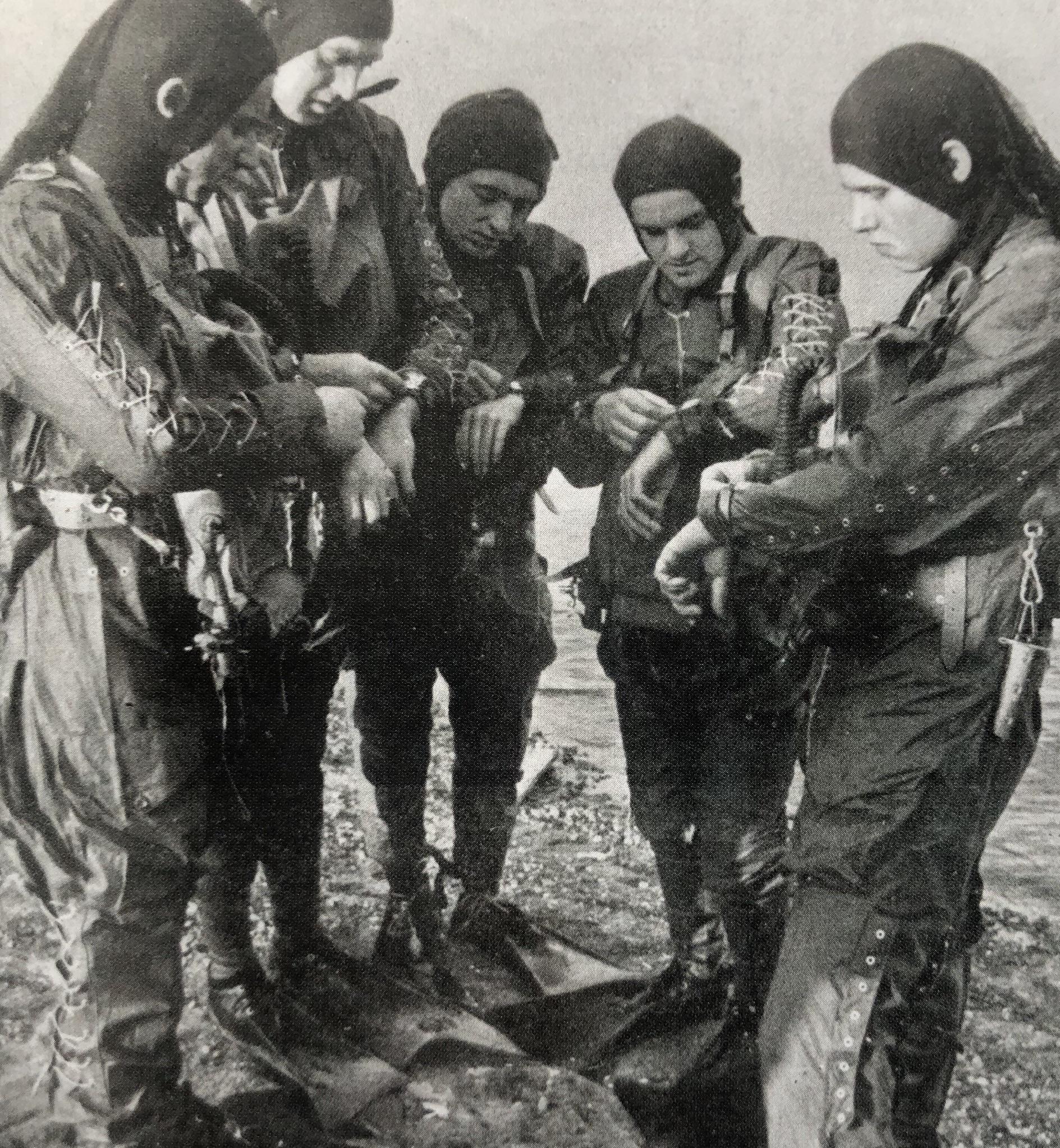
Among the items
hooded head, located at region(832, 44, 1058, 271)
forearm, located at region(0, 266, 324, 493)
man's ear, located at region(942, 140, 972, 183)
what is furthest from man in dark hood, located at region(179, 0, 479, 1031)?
man's ear, located at region(942, 140, 972, 183)

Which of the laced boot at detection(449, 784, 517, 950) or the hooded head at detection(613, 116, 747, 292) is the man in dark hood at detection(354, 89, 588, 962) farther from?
the hooded head at detection(613, 116, 747, 292)

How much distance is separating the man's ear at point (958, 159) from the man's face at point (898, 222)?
5 centimetres

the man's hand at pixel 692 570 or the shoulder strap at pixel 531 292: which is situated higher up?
the shoulder strap at pixel 531 292

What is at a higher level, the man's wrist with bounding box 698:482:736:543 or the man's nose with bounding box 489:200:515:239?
the man's nose with bounding box 489:200:515:239

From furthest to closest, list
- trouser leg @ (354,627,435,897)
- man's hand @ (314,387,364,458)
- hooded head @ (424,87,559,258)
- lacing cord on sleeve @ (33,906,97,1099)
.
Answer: trouser leg @ (354,627,435,897), hooded head @ (424,87,559,258), man's hand @ (314,387,364,458), lacing cord on sleeve @ (33,906,97,1099)

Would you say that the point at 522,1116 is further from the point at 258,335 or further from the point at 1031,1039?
the point at 258,335

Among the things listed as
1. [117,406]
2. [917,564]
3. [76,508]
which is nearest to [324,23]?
[117,406]

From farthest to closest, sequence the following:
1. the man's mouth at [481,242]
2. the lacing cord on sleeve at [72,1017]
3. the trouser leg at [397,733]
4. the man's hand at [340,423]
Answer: the trouser leg at [397,733], the man's mouth at [481,242], the man's hand at [340,423], the lacing cord on sleeve at [72,1017]

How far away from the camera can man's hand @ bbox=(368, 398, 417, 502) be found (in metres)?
1.91

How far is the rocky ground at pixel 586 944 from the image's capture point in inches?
74.4

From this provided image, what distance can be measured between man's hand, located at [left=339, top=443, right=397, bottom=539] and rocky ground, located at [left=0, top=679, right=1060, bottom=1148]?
63 cm

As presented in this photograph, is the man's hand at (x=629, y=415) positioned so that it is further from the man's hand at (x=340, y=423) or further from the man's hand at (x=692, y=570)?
the man's hand at (x=340, y=423)

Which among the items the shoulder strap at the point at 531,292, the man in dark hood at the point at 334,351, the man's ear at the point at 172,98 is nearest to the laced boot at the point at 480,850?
the man in dark hood at the point at 334,351

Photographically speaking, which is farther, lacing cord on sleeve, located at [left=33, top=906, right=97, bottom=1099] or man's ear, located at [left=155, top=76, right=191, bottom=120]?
lacing cord on sleeve, located at [left=33, top=906, right=97, bottom=1099]
